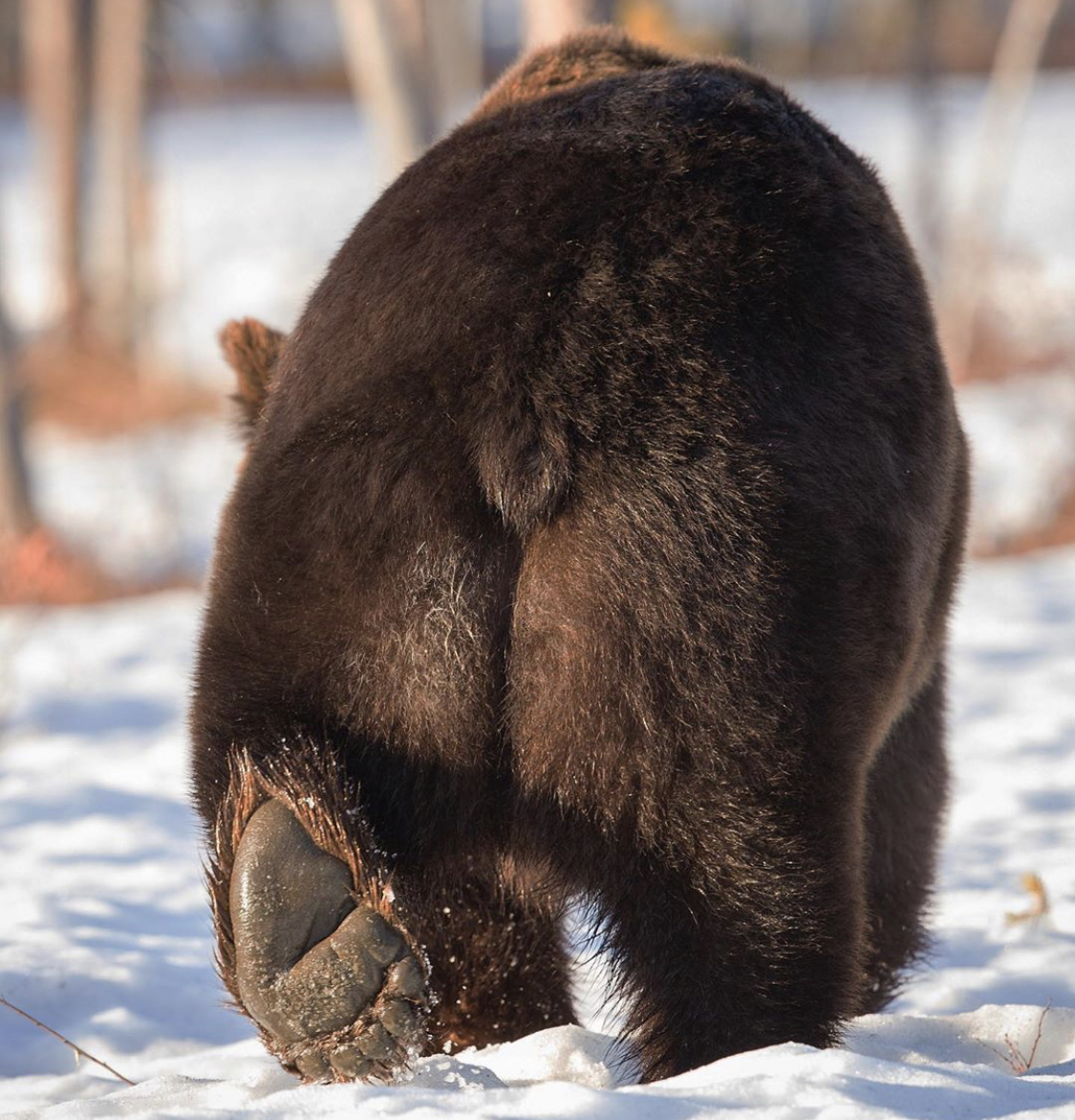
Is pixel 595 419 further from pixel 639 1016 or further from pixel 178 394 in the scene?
pixel 178 394

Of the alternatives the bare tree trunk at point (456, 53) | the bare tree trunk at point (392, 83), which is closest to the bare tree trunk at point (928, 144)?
the bare tree trunk at point (456, 53)

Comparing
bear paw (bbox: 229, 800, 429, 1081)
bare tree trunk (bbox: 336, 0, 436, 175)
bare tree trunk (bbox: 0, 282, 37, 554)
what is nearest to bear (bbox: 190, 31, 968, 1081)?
bear paw (bbox: 229, 800, 429, 1081)

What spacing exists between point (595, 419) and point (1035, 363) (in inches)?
532

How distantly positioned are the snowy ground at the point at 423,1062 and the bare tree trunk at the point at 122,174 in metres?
12.7

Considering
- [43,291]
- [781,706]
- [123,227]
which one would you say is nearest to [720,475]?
[781,706]

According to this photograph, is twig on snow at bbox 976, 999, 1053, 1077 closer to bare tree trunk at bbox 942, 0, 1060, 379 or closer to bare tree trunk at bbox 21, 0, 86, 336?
bare tree trunk at bbox 942, 0, 1060, 379

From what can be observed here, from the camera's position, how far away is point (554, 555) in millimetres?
2352

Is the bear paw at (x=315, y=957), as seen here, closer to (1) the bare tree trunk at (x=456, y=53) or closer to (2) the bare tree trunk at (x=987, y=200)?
(2) the bare tree trunk at (x=987, y=200)

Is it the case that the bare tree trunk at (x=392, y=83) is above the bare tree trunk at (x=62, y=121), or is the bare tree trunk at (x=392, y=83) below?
above

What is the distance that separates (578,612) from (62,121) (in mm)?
17269

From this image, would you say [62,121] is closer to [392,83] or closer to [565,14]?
[392,83]

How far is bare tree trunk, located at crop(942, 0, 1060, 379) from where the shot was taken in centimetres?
1453

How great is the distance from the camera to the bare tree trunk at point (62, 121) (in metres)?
16.8

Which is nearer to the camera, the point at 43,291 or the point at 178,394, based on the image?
the point at 178,394
